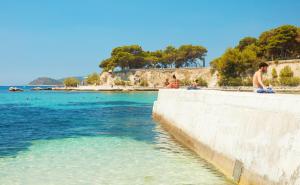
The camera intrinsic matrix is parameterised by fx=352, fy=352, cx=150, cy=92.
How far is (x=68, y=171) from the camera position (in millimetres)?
10641

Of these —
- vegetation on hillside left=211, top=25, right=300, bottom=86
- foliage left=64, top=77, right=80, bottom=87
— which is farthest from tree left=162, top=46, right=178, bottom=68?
vegetation on hillside left=211, top=25, right=300, bottom=86

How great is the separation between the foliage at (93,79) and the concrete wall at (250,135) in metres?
129

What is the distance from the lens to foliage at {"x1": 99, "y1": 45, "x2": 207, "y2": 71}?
128125 millimetres

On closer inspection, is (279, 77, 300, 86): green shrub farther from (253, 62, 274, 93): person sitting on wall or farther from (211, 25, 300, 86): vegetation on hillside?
(253, 62, 274, 93): person sitting on wall

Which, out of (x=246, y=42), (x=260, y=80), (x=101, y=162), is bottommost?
(x=101, y=162)

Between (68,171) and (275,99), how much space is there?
20.9ft

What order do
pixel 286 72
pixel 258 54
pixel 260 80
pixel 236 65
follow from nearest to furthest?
pixel 260 80 < pixel 286 72 < pixel 236 65 < pixel 258 54

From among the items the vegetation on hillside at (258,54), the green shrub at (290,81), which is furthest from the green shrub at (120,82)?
the green shrub at (290,81)

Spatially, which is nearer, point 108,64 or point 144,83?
point 144,83

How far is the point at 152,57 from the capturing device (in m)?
133

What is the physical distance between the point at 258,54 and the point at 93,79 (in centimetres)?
7559

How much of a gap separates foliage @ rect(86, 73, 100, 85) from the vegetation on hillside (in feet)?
215

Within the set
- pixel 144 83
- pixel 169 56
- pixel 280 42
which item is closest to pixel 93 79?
pixel 144 83

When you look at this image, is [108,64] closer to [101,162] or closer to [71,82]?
[71,82]
